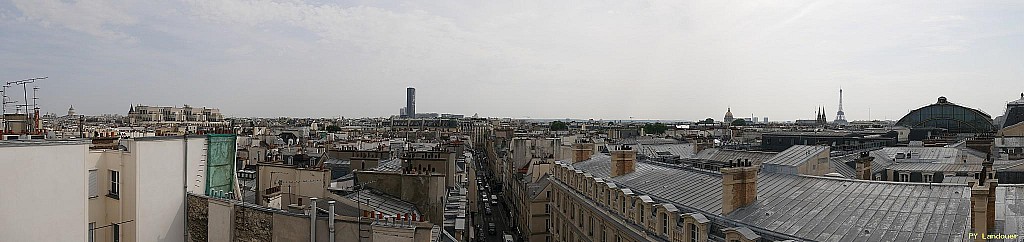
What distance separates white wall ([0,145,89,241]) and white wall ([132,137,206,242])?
131cm

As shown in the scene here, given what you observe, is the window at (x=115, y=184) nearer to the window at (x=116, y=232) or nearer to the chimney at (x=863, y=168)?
the window at (x=116, y=232)

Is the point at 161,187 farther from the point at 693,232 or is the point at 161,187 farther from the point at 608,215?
the point at 608,215

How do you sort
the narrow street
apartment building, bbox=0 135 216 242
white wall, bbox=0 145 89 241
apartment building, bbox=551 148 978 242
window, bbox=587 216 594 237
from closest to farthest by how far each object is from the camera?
white wall, bbox=0 145 89 241 → apartment building, bbox=0 135 216 242 → apartment building, bbox=551 148 978 242 → window, bbox=587 216 594 237 → the narrow street

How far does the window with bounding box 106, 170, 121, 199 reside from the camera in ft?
50.8

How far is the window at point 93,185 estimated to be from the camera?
15609 mm

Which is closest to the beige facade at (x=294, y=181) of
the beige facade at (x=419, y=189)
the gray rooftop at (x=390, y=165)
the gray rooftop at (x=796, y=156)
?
the beige facade at (x=419, y=189)

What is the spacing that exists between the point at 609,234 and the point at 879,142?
42046 millimetres

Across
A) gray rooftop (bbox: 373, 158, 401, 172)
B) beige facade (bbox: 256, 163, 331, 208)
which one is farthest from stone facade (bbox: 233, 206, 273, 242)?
gray rooftop (bbox: 373, 158, 401, 172)

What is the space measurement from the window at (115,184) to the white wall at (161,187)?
0.61 meters

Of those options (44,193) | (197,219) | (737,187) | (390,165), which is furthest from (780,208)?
(390,165)

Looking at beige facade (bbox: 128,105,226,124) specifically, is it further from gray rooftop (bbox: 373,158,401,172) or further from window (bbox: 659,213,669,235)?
window (bbox: 659,213,669,235)

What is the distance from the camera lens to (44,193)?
43.1 feet

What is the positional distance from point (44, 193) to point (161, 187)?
2.90 m

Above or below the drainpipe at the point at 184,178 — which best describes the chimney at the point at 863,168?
below
